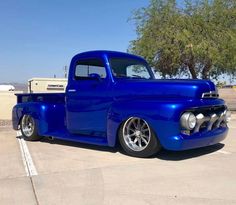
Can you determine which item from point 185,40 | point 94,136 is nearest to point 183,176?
point 94,136

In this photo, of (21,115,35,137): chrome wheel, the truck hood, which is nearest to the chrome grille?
the truck hood

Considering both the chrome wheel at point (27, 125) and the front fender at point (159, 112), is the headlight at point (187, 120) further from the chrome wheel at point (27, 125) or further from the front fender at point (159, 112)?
the chrome wheel at point (27, 125)

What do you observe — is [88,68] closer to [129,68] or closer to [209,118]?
[129,68]

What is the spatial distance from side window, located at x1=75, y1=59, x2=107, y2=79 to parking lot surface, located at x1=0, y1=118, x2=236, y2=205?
147 centimetres

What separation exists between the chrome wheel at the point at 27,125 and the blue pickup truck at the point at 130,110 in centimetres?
31

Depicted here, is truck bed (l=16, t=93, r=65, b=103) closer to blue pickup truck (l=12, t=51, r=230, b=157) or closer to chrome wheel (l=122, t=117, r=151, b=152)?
blue pickup truck (l=12, t=51, r=230, b=157)

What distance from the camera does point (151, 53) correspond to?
19.7 m

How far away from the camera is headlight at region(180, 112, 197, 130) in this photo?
6973mm

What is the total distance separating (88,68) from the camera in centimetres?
874

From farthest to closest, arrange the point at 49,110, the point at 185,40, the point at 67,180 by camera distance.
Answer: the point at 185,40, the point at 49,110, the point at 67,180

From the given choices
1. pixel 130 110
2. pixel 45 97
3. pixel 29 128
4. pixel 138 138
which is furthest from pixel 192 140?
pixel 29 128

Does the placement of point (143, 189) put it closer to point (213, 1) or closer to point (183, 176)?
point (183, 176)

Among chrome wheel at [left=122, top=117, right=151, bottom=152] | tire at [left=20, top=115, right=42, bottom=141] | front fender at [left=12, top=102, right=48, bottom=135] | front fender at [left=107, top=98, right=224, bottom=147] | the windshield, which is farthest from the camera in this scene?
tire at [left=20, top=115, right=42, bottom=141]

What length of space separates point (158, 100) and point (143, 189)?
6.97ft
